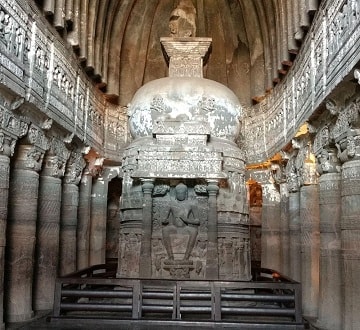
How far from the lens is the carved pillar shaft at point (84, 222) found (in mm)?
14453

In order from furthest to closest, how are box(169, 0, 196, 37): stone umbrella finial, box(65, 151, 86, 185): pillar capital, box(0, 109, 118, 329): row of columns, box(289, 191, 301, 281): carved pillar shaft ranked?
box(169, 0, 196, 37): stone umbrella finial < box(65, 151, 86, 185): pillar capital < box(289, 191, 301, 281): carved pillar shaft < box(0, 109, 118, 329): row of columns

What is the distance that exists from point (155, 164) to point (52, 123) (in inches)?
112

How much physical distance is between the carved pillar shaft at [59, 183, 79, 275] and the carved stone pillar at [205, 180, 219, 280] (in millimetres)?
4642

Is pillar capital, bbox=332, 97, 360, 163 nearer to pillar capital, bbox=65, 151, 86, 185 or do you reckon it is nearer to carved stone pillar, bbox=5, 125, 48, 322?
carved stone pillar, bbox=5, 125, 48, 322

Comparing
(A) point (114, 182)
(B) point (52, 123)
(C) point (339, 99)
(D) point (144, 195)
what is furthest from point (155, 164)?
(A) point (114, 182)

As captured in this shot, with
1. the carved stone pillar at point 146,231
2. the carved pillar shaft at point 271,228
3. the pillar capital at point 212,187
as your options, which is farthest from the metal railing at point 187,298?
the carved pillar shaft at point 271,228

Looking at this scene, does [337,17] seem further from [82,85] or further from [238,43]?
[238,43]

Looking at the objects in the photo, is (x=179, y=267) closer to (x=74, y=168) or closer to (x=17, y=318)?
(x=17, y=318)

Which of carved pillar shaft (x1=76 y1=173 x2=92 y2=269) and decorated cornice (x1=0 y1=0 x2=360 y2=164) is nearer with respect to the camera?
decorated cornice (x1=0 y1=0 x2=360 y2=164)

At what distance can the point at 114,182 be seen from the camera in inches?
706

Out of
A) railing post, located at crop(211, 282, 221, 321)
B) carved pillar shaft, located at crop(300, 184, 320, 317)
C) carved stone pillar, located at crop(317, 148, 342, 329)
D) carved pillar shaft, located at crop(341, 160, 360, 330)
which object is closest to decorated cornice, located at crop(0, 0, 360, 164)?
carved pillar shaft, located at crop(341, 160, 360, 330)

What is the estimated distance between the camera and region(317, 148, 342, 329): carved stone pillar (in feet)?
30.3

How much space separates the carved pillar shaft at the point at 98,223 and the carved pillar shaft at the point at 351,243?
30.9 ft

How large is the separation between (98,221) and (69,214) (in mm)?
2801
